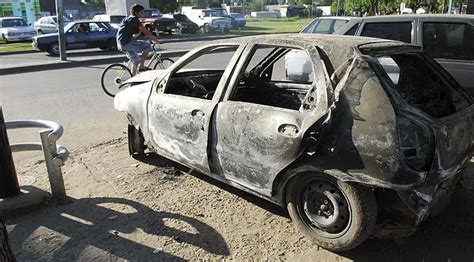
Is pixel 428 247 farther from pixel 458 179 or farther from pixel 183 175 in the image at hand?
pixel 183 175

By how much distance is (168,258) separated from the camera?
3.14 metres

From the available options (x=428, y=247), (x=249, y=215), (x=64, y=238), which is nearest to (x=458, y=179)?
(x=428, y=247)

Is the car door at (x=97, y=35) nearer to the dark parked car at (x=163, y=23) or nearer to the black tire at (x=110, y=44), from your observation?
the black tire at (x=110, y=44)

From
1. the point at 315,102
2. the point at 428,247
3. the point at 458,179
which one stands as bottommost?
the point at 428,247

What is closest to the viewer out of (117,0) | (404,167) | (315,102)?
(404,167)

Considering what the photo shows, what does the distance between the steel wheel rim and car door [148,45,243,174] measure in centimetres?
105

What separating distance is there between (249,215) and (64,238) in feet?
5.16

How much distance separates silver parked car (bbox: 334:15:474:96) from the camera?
5262 millimetres

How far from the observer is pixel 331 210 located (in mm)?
3148

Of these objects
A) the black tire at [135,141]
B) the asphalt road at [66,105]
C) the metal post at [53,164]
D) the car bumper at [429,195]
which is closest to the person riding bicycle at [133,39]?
the asphalt road at [66,105]

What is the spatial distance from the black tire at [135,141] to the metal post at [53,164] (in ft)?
3.82

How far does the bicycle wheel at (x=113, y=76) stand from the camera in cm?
919

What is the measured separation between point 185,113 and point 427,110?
2.16 m

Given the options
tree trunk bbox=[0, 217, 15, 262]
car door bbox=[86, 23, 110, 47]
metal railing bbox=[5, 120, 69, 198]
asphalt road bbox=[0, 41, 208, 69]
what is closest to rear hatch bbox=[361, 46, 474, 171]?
tree trunk bbox=[0, 217, 15, 262]
